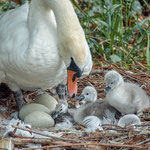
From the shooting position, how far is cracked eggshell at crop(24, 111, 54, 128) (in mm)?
3658

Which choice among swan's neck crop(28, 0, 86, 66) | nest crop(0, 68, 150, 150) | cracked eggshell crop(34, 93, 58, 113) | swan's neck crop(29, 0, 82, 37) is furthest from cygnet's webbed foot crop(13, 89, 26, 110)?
swan's neck crop(29, 0, 82, 37)

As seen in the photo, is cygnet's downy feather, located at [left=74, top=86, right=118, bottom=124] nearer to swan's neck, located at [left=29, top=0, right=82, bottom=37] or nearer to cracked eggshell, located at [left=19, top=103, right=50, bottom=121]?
cracked eggshell, located at [left=19, top=103, right=50, bottom=121]

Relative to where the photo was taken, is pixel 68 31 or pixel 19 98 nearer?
pixel 68 31

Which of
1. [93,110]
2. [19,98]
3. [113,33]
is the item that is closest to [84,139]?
[93,110]

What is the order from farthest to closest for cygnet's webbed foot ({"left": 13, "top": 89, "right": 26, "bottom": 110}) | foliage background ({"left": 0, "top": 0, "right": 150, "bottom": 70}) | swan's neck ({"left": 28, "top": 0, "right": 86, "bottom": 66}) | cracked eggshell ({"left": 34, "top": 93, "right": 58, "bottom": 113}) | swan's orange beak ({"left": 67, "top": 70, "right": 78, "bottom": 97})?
foliage background ({"left": 0, "top": 0, "right": 150, "bottom": 70}) < cygnet's webbed foot ({"left": 13, "top": 89, "right": 26, "bottom": 110}) < cracked eggshell ({"left": 34, "top": 93, "right": 58, "bottom": 113}) < swan's orange beak ({"left": 67, "top": 70, "right": 78, "bottom": 97}) < swan's neck ({"left": 28, "top": 0, "right": 86, "bottom": 66})

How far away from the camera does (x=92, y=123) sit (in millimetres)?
3574

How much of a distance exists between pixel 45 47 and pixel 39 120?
66 centimetres

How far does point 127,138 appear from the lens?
127 inches

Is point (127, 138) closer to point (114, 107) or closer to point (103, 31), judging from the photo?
point (114, 107)

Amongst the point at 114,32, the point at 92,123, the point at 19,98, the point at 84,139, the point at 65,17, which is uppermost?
the point at 114,32

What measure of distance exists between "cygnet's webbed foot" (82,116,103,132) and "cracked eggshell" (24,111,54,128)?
0.31 metres

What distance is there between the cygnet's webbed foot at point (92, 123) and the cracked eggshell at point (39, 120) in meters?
0.31

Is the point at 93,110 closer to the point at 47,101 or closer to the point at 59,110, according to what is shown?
the point at 59,110

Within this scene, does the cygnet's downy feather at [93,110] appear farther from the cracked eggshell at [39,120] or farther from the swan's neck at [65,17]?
the swan's neck at [65,17]
